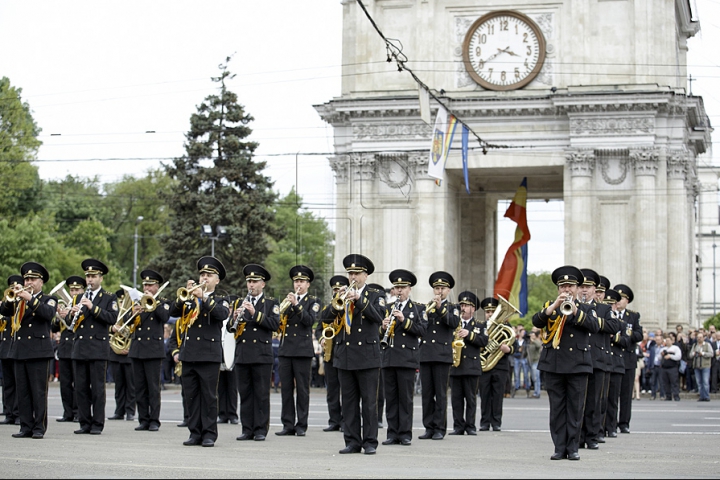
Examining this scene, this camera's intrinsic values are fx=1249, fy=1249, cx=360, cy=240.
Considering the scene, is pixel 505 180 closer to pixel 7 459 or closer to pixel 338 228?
pixel 338 228

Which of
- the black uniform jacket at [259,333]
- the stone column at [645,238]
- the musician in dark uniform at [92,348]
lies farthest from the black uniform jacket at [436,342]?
the stone column at [645,238]

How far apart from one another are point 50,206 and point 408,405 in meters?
64.7

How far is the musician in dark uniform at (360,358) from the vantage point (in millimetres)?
14984

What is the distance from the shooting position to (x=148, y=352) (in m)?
19.6

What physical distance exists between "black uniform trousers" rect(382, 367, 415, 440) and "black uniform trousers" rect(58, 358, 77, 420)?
5010 mm

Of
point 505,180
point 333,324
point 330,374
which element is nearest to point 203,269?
point 333,324

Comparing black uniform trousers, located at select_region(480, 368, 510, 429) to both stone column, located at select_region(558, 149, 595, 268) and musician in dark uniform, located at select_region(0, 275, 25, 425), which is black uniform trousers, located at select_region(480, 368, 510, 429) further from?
stone column, located at select_region(558, 149, 595, 268)

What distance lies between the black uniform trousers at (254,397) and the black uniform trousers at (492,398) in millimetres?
4582

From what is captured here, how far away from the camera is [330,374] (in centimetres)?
1989

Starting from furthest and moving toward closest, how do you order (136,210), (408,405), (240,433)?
(136,210) < (240,433) < (408,405)

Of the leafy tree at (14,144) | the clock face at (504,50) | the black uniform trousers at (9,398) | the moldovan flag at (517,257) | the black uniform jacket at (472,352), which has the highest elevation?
the clock face at (504,50)

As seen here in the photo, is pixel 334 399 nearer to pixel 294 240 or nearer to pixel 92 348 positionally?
pixel 92 348

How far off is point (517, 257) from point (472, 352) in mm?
30766

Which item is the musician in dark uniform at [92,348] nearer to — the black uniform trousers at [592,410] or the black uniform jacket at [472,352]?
the black uniform jacket at [472,352]
